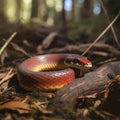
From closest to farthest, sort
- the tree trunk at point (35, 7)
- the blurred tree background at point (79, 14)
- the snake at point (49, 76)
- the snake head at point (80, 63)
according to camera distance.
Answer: the snake at point (49, 76)
the snake head at point (80, 63)
the blurred tree background at point (79, 14)
the tree trunk at point (35, 7)

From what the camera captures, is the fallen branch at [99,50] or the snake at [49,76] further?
the fallen branch at [99,50]

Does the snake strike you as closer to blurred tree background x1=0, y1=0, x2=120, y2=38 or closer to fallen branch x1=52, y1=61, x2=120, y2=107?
fallen branch x1=52, y1=61, x2=120, y2=107

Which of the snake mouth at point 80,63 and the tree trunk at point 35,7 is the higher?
the snake mouth at point 80,63

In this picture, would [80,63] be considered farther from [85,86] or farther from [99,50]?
[99,50]

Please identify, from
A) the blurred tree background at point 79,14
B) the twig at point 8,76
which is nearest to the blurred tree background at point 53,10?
the blurred tree background at point 79,14

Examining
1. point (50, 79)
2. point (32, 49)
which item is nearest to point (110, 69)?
point (50, 79)

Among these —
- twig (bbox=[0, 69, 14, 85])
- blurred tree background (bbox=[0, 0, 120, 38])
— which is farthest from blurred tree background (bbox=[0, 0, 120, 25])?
twig (bbox=[0, 69, 14, 85])

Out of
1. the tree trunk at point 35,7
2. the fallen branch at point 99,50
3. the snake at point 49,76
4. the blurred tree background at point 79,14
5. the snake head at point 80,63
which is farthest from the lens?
the tree trunk at point 35,7

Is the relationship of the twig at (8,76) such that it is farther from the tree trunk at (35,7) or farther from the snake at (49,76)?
the tree trunk at (35,7)
